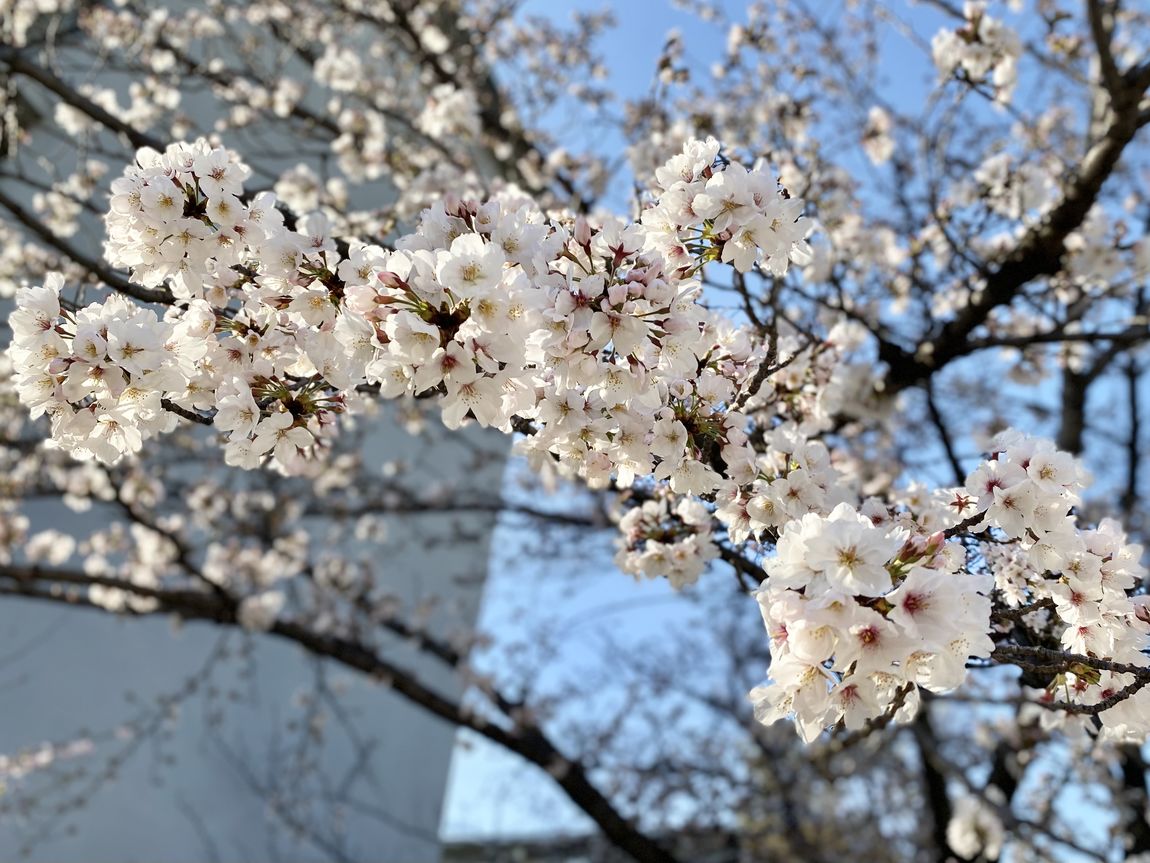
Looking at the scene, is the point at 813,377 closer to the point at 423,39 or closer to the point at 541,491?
the point at 423,39

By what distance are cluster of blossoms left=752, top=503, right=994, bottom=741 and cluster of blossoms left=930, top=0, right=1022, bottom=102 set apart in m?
2.87

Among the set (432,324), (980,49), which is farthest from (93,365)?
(980,49)

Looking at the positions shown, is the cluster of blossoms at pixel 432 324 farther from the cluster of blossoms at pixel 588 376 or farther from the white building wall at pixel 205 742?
the white building wall at pixel 205 742

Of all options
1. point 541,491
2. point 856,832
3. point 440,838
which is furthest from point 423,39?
point 856,832

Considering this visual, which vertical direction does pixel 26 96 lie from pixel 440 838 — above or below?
above

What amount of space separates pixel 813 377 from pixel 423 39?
479 cm

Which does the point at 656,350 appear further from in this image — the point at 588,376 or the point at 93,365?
the point at 93,365

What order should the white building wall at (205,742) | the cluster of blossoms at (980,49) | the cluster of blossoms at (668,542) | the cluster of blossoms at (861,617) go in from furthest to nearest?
the white building wall at (205,742), the cluster of blossoms at (980,49), the cluster of blossoms at (668,542), the cluster of blossoms at (861,617)

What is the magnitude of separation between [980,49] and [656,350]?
2.70 m

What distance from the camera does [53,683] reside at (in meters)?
6.93

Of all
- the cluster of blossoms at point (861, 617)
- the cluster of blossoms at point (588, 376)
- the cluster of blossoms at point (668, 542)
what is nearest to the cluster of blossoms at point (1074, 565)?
the cluster of blossoms at point (588, 376)

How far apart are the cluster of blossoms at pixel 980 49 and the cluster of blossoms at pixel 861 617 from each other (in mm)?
2870

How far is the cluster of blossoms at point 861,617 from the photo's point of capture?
1.32m

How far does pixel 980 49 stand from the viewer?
3.60 metres
